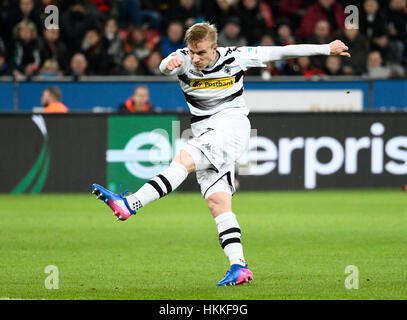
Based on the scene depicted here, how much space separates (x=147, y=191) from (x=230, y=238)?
80 cm

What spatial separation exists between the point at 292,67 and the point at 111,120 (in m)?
4.67

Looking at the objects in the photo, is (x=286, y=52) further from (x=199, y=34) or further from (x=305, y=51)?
(x=199, y=34)

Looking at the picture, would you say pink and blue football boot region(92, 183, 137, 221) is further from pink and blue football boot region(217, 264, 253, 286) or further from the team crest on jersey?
the team crest on jersey

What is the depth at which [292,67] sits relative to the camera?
19.2 m

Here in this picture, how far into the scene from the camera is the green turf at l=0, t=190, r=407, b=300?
7.55 meters

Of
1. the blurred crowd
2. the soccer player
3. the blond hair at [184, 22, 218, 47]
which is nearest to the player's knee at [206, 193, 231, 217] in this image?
the soccer player

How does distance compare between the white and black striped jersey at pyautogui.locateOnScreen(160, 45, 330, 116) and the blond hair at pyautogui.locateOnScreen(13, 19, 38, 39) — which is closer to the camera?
the white and black striped jersey at pyautogui.locateOnScreen(160, 45, 330, 116)

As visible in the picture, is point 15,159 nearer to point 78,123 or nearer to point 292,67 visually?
point 78,123

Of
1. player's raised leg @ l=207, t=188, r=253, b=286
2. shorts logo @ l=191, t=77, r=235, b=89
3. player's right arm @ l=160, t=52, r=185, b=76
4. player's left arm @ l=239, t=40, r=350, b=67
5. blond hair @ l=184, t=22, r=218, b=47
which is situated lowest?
player's raised leg @ l=207, t=188, r=253, b=286

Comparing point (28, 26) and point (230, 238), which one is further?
point (28, 26)

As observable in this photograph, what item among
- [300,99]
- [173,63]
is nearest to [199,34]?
[173,63]

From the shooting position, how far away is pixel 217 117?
7926 millimetres

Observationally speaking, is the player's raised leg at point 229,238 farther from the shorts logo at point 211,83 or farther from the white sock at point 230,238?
the shorts logo at point 211,83
